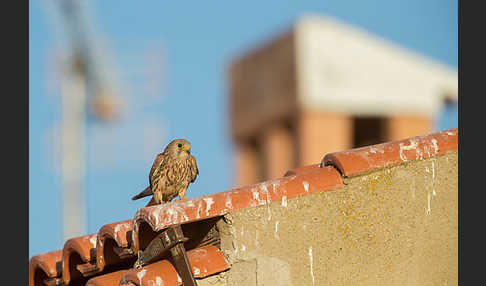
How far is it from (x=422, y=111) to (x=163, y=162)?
13.0 metres

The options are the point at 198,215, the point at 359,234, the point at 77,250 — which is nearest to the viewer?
the point at 198,215

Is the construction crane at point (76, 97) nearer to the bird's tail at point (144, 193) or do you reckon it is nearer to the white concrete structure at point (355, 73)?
the white concrete structure at point (355, 73)

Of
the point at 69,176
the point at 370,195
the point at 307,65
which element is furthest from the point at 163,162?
the point at 69,176

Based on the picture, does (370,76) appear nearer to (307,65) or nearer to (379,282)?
(307,65)

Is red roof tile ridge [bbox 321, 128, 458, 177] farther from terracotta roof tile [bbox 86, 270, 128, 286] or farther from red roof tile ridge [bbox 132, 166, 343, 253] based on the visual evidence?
terracotta roof tile [bbox 86, 270, 128, 286]

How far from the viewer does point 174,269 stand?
3154mm

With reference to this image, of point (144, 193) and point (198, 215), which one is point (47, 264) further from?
point (198, 215)

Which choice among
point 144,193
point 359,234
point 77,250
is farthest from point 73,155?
point 359,234

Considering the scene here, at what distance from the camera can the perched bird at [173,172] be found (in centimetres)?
389

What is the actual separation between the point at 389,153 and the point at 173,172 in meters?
1.12

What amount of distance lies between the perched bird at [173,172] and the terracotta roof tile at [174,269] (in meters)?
0.72

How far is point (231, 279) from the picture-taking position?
3.20 m

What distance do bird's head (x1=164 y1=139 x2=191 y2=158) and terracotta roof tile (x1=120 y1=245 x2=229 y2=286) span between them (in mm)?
813

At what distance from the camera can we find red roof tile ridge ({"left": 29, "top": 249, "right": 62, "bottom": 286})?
3.94 meters
